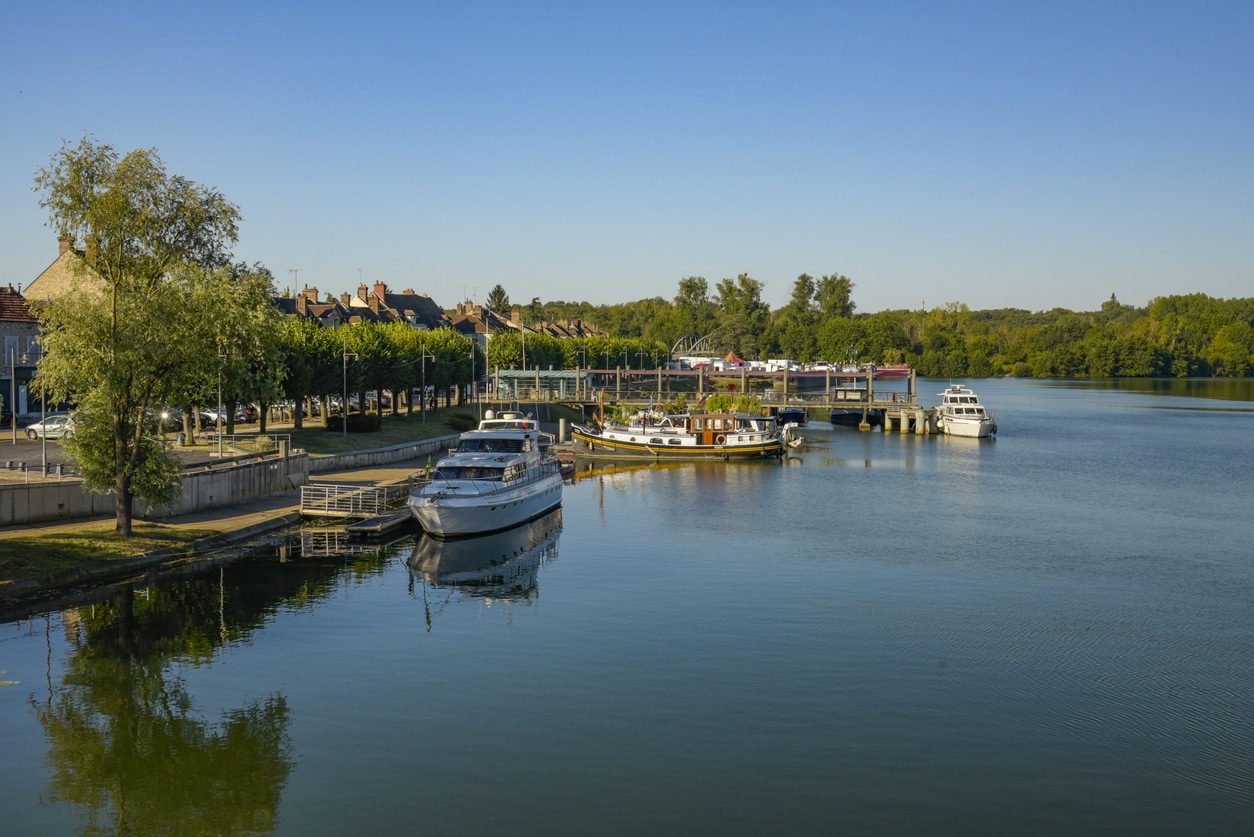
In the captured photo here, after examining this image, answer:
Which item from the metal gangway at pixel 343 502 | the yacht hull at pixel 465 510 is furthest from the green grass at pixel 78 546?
the yacht hull at pixel 465 510

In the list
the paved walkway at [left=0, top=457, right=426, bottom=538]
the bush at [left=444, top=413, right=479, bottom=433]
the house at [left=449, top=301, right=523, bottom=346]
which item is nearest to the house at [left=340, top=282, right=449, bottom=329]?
the house at [left=449, top=301, right=523, bottom=346]

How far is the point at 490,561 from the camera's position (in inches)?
1764

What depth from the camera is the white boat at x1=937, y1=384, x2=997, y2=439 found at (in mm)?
106188

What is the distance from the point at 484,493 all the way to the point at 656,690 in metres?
22.1

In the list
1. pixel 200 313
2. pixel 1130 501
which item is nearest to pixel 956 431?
pixel 1130 501

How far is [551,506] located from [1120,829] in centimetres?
3982

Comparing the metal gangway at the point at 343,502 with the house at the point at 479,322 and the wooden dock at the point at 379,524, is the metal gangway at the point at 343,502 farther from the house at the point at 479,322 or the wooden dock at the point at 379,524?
the house at the point at 479,322

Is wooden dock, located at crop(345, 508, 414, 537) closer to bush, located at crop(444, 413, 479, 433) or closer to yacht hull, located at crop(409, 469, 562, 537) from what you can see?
yacht hull, located at crop(409, 469, 562, 537)

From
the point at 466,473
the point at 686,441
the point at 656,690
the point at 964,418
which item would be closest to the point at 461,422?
the point at 686,441

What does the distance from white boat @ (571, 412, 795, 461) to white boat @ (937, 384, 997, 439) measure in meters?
23.9

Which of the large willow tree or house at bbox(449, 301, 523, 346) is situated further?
house at bbox(449, 301, 523, 346)

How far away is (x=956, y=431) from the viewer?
107938mm

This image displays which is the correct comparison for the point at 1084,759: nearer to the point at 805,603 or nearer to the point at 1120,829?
the point at 1120,829

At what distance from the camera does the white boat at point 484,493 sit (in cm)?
4709
